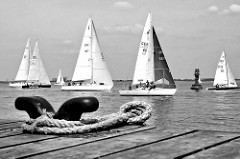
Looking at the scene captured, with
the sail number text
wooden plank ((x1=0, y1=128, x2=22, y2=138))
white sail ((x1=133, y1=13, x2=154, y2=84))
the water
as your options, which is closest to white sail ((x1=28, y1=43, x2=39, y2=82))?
white sail ((x1=133, y1=13, x2=154, y2=84))

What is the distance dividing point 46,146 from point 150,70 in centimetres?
5306

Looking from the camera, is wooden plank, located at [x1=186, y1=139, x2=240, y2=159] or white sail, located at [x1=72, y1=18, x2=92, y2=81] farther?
white sail, located at [x1=72, y1=18, x2=92, y2=81]

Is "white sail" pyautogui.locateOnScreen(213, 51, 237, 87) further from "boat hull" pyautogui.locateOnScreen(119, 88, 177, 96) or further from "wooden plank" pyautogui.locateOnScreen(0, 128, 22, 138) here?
"wooden plank" pyautogui.locateOnScreen(0, 128, 22, 138)

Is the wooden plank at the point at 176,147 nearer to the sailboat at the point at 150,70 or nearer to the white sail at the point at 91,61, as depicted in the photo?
the sailboat at the point at 150,70

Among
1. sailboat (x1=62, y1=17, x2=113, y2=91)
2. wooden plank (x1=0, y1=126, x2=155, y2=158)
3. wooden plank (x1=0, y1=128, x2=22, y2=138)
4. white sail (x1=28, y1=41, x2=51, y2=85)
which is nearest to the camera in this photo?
wooden plank (x1=0, y1=126, x2=155, y2=158)

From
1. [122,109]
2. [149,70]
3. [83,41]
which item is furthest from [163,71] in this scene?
[122,109]

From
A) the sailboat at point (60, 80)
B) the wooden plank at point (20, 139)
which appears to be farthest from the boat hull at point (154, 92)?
the sailboat at point (60, 80)

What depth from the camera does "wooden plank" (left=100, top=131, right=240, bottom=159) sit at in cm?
343

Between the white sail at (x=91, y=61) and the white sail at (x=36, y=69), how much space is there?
27498 millimetres

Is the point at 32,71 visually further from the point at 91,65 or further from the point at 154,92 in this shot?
the point at 154,92

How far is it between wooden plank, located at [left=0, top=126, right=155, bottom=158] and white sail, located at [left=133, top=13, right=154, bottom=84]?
172 ft

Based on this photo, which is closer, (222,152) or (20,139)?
(222,152)

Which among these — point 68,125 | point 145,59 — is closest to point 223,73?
point 145,59

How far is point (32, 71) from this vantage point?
331ft
